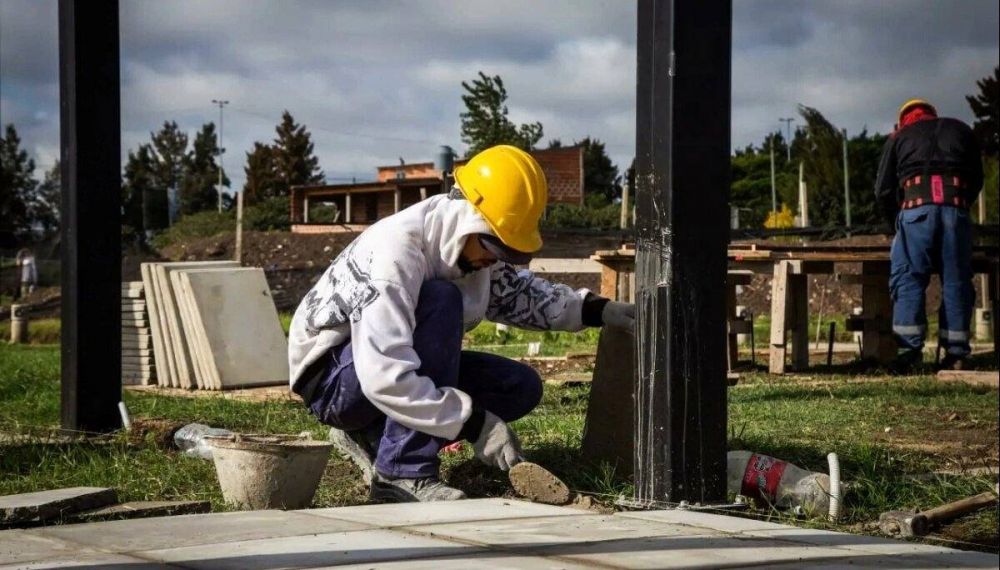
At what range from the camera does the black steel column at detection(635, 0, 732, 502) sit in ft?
11.9

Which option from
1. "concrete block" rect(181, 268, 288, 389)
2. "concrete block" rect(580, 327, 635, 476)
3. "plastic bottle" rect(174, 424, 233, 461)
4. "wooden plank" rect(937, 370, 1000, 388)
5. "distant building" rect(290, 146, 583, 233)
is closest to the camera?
A: "concrete block" rect(580, 327, 635, 476)

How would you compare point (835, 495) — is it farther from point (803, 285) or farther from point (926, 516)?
point (803, 285)

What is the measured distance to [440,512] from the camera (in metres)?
3.67

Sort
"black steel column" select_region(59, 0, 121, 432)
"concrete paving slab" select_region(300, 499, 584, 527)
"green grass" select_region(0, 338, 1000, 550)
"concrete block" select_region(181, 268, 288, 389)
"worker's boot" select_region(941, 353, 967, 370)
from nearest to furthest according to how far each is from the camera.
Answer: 1. "concrete paving slab" select_region(300, 499, 584, 527)
2. "green grass" select_region(0, 338, 1000, 550)
3. "black steel column" select_region(59, 0, 121, 432)
4. "concrete block" select_region(181, 268, 288, 389)
5. "worker's boot" select_region(941, 353, 967, 370)

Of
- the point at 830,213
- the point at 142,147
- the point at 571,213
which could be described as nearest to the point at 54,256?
the point at 571,213

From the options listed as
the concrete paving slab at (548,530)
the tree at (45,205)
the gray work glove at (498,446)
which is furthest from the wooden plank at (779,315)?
the tree at (45,205)

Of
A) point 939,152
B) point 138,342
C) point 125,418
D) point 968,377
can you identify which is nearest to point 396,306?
point 125,418

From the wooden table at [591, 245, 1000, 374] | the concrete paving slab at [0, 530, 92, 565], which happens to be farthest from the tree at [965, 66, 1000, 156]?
the concrete paving slab at [0, 530, 92, 565]

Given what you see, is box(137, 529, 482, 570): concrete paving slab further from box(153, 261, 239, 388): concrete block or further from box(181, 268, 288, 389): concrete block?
box(153, 261, 239, 388): concrete block

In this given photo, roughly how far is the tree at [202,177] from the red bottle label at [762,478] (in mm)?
81190

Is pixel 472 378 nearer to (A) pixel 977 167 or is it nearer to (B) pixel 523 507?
(B) pixel 523 507

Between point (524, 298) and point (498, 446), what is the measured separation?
0.83m

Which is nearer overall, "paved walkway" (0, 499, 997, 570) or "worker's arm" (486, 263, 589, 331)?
"paved walkway" (0, 499, 997, 570)

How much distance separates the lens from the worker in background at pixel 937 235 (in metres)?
8.91
